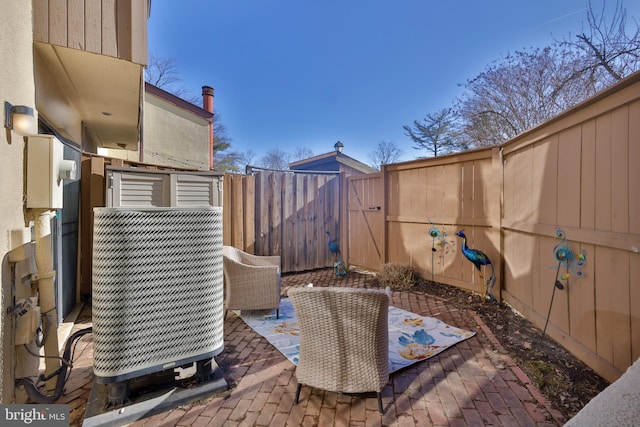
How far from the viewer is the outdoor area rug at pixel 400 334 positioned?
8.38ft

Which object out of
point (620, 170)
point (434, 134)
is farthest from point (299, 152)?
point (620, 170)

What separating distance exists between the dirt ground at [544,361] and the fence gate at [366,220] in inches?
75.2

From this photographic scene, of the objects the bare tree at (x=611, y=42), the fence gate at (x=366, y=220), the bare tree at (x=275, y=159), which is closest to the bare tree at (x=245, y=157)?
the bare tree at (x=275, y=159)

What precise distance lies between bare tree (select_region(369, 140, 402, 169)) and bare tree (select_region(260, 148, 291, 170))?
216 inches

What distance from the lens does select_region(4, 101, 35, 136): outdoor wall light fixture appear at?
1.56 m

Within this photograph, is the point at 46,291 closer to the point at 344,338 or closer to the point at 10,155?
the point at 10,155

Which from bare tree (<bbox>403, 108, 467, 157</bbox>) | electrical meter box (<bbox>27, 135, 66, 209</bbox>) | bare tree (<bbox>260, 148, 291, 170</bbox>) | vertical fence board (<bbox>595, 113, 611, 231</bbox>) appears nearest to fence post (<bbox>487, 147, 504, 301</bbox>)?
vertical fence board (<bbox>595, 113, 611, 231</bbox>)

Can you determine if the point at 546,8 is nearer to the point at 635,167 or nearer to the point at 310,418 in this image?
the point at 635,167

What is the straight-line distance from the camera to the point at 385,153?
18.2 metres

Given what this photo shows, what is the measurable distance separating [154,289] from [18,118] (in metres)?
1.16

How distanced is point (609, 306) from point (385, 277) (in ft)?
9.59

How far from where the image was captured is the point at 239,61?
12.3m

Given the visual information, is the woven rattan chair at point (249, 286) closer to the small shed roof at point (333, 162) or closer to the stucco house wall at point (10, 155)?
the stucco house wall at point (10, 155)

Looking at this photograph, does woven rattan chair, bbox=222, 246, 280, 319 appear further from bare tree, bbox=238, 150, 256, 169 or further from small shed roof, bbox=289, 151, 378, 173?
bare tree, bbox=238, 150, 256, 169
